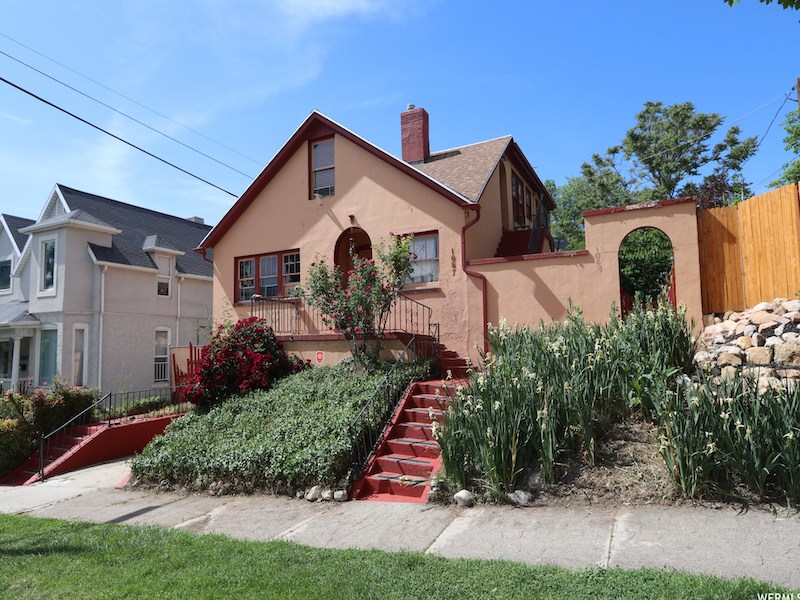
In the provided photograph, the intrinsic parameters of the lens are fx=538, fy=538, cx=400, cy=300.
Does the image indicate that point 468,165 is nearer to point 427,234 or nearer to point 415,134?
point 415,134

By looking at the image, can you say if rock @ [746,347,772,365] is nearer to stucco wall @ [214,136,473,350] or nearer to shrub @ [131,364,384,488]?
shrub @ [131,364,384,488]

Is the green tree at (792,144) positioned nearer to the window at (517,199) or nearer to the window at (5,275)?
the window at (517,199)

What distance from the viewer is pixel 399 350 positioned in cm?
1214

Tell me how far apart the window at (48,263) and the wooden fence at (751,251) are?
19835mm

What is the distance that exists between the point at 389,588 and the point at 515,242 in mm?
11707

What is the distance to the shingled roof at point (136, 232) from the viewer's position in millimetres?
19922

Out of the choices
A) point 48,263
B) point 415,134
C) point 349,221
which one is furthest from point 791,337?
point 48,263

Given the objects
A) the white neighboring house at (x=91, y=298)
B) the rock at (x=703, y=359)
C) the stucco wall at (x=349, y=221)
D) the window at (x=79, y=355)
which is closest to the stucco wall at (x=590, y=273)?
the stucco wall at (x=349, y=221)

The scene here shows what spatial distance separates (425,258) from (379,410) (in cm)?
521

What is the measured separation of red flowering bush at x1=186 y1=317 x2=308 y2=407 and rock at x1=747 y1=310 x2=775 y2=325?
30.0 feet

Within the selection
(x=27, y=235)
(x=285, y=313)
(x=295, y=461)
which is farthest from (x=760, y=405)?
(x=27, y=235)

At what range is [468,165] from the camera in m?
14.6

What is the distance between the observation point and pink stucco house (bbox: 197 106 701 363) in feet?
36.0

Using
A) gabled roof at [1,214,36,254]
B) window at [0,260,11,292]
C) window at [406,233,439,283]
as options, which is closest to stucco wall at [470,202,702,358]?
window at [406,233,439,283]
